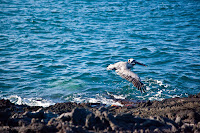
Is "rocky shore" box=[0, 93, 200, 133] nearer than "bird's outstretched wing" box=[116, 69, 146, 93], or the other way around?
"rocky shore" box=[0, 93, 200, 133]

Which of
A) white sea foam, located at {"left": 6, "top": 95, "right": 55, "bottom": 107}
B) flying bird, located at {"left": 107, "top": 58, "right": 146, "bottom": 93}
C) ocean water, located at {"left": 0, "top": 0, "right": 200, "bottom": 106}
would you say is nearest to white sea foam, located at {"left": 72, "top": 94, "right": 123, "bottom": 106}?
ocean water, located at {"left": 0, "top": 0, "right": 200, "bottom": 106}

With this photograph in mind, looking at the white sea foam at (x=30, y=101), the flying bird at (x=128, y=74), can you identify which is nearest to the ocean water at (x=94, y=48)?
the white sea foam at (x=30, y=101)

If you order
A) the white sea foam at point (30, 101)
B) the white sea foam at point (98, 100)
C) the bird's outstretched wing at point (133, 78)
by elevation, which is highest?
the bird's outstretched wing at point (133, 78)

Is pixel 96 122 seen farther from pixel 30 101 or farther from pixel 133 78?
pixel 30 101

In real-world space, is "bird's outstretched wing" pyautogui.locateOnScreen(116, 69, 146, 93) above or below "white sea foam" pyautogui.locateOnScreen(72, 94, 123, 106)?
above

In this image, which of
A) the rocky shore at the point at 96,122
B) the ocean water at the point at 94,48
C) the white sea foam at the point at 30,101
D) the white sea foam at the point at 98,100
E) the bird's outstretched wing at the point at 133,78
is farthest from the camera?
the ocean water at the point at 94,48

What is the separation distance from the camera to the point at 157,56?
14.7 metres

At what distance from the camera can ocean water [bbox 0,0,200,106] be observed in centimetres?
1071

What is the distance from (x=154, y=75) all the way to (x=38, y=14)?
559 inches

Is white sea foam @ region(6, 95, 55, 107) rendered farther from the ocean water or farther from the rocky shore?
the rocky shore

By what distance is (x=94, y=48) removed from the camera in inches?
626

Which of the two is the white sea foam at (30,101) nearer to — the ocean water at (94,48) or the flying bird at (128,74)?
the ocean water at (94,48)

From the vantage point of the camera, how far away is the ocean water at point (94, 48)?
1071 centimetres

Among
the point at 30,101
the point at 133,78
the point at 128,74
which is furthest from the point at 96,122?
the point at 30,101
